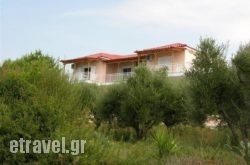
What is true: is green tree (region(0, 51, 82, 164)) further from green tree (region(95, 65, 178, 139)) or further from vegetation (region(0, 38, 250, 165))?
green tree (region(95, 65, 178, 139))

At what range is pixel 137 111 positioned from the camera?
70.6 ft

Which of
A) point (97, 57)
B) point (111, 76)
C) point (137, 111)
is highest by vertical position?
point (97, 57)

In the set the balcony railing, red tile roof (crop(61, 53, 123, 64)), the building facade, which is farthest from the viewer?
red tile roof (crop(61, 53, 123, 64))

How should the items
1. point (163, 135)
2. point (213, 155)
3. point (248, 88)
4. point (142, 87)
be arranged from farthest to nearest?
point (142, 87) < point (248, 88) < point (163, 135) < point (213, 155)

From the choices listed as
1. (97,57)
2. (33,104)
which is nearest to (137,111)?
(33,104)

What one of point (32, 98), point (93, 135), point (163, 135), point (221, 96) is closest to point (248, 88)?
point (221, 96)

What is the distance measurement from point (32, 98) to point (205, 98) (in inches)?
325

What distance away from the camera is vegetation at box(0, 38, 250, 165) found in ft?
33.2

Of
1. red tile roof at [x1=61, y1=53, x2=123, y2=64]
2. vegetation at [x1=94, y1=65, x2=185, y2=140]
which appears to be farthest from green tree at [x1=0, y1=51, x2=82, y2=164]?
red tile roof at [x1=61, y1=53, x2=123, y2=64]

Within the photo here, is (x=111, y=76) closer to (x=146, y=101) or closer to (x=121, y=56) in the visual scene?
(x=121, y=56)

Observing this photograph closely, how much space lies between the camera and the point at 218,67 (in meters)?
16.7

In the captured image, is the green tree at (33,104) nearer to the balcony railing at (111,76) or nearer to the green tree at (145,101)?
the green tree at (145,101)

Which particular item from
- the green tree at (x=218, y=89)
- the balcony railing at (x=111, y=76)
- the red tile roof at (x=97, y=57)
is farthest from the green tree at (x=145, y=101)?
the red tile roof at (x=97, y=57)

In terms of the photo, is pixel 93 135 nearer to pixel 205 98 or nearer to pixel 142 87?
pixel 205 98
